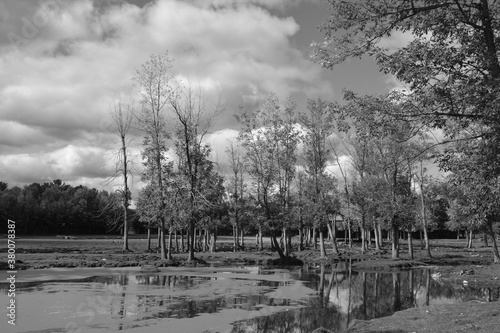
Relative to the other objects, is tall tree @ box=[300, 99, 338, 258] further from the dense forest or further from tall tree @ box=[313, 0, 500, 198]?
tall tree @ box=[313, 0, 500, 198]

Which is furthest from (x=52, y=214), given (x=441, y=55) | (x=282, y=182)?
(x=441, y=55)

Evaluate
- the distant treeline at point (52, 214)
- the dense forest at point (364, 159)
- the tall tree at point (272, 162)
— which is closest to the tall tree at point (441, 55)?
the dense forest at point (364, 159)

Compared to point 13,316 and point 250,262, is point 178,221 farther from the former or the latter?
point 13,316

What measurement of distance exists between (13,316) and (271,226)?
27950mm

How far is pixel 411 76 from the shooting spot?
10031 millimetres

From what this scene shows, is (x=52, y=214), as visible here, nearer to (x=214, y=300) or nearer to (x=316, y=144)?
(x=316, y=144)

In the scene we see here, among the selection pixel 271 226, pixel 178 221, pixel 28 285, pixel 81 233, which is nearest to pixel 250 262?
pixel 271 226

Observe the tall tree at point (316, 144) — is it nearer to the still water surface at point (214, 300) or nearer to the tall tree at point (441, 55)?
the still water surface at point (214, 300)

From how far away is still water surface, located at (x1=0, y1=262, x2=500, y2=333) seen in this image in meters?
13.6

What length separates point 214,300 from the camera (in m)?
18.4

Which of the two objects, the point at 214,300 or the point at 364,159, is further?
the point at 364,159

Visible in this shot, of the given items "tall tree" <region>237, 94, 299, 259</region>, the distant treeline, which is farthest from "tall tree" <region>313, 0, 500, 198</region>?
the distant treeline

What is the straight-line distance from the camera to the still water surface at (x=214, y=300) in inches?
535

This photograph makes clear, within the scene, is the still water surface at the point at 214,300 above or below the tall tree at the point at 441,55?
below
